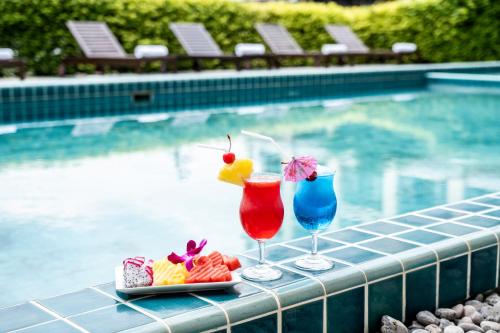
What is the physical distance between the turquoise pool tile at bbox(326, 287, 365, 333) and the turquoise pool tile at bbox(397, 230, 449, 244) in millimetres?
363

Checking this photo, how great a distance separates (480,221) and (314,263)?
821 millimetres

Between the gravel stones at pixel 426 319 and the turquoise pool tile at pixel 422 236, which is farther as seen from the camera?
the turquoise pool tile at pixel 422 236

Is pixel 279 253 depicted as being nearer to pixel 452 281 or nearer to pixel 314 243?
pixel 314 243

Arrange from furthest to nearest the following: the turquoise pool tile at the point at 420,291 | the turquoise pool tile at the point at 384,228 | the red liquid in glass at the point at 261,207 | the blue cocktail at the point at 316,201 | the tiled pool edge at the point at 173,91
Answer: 1. the tiled pool edge at the point at 173,91
2. the turquoise pool tile at the point at 384,228
3. the turquoise pool tile at the point at 420,291
4. the blue cocktail at the point at 316,201
5. the red liquid in glass at the point at 261,207

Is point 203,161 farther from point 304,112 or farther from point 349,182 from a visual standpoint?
point 304,112

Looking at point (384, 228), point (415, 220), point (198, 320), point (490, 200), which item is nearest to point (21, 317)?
point (198, 320)

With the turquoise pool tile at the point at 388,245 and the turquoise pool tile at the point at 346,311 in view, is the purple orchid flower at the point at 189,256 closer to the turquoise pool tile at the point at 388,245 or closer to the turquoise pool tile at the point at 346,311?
the turquoise pool tile at the point at 346,311

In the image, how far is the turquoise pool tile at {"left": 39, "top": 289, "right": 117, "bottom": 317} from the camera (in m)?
1.73

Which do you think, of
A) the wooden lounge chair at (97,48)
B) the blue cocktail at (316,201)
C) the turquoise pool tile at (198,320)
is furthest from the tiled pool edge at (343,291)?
the wooden lounge chair at (97,48)

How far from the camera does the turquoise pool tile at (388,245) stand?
2.18 metres

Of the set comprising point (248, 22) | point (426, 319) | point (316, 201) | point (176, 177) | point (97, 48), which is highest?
point (248, 22)

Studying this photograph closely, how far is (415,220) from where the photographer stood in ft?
8.36

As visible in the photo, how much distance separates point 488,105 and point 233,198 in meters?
5.42

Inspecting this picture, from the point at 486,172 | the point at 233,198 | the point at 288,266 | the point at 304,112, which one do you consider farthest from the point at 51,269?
the point at 304,112
